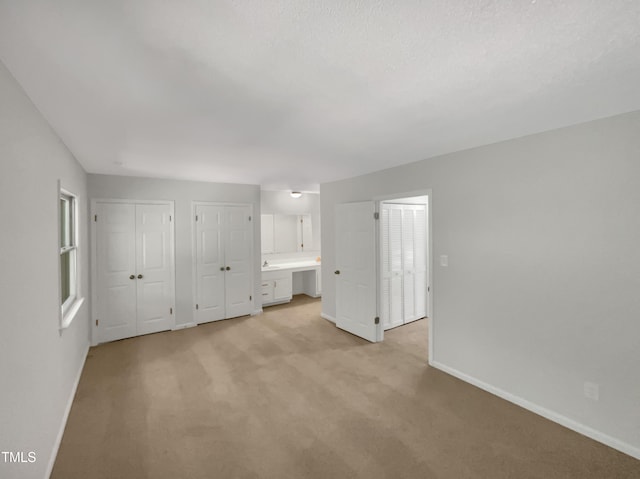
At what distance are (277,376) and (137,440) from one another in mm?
1308

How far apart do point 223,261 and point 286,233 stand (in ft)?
6.32

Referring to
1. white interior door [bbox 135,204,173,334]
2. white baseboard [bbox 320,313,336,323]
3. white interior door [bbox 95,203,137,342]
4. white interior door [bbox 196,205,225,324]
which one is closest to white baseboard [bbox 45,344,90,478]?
white interior door [bbox 95,203,137,342]

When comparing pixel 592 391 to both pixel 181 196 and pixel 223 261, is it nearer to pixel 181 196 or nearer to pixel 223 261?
pixel 223 261

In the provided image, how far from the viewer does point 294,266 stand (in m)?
6.30

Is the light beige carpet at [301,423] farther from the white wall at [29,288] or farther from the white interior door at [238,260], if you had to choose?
the white interior door at [238,260]

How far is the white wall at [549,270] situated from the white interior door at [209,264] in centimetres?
336

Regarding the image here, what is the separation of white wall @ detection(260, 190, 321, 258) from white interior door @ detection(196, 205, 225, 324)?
1.50 meters

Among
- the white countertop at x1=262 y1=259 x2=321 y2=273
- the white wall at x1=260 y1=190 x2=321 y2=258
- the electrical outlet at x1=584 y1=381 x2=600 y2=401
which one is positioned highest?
the white wall at x1=260 y1=190 x2=321 y2=258

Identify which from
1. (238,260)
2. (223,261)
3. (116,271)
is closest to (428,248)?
(238,260)

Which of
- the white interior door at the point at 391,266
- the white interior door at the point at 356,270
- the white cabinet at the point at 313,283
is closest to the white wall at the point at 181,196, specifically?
the white interior door at the point at 356,270

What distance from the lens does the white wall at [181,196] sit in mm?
4066

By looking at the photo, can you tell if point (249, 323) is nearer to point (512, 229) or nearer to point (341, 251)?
point (341, 251)

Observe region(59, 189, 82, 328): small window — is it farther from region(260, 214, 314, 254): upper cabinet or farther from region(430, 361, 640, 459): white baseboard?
region(430, 361, 640, 459): white baseboard

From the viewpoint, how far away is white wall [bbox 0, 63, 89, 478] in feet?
4.43
